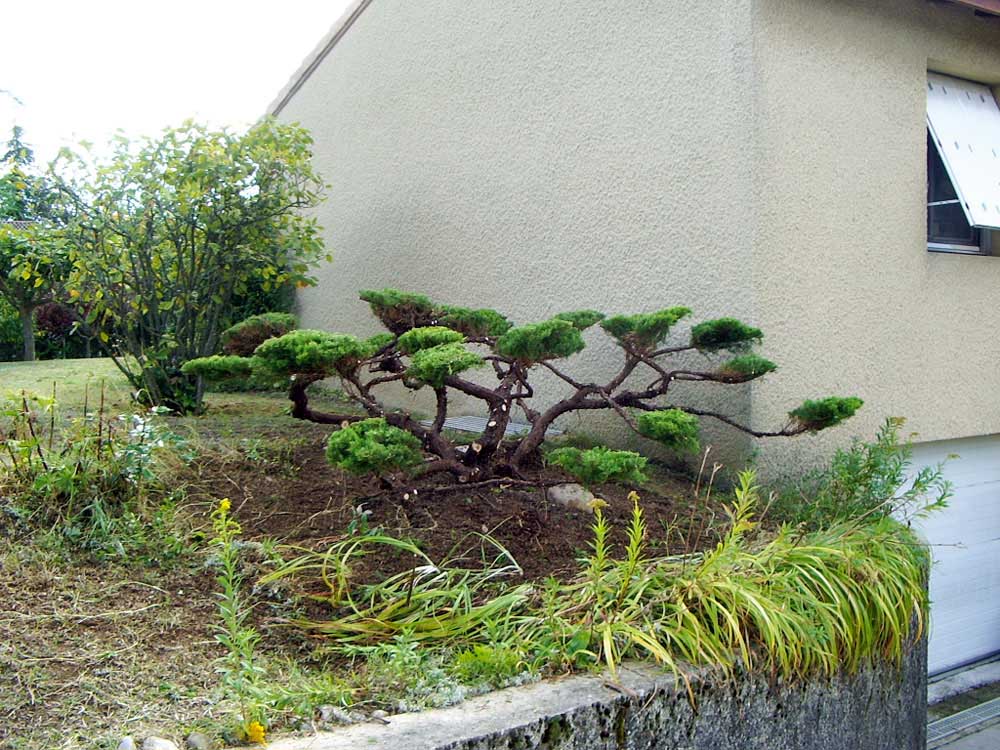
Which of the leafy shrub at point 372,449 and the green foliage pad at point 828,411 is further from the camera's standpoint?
the green foliage pad at point 828,411

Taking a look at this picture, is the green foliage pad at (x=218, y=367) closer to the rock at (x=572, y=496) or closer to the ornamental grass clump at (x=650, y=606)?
the ornamental grass clump at (x=650, y=606)

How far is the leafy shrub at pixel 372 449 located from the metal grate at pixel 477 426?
1955mm

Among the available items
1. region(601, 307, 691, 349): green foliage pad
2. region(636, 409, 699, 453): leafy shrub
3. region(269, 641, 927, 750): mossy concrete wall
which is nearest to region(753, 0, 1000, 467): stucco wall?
region(601, 307, 691, 349): green foliage pad

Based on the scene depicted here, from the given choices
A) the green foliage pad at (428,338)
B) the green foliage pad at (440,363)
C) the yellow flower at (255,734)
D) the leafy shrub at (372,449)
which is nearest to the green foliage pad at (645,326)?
the green foliage pad at (428,338)

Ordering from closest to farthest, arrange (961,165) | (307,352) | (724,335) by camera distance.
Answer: (307,352), (724,335), (961,165)

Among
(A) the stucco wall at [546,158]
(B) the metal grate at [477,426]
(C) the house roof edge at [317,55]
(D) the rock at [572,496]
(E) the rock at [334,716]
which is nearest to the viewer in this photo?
(E) the rock at [334,716]

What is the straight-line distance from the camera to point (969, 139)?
595cm

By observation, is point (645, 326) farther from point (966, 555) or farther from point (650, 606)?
point (966, 555)

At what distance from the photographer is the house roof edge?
8.64 meters

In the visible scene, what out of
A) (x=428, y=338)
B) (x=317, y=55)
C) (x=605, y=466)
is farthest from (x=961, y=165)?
(x=317, y=55)

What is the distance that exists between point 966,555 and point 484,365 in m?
3.87

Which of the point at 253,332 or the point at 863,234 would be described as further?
the point at 863,234

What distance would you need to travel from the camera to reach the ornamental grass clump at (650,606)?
306 centimetres

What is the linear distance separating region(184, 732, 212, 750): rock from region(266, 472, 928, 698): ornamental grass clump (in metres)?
0.72
